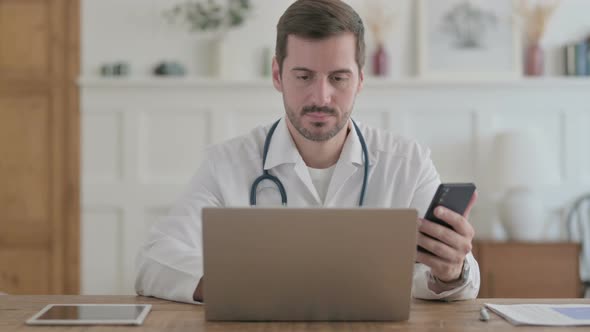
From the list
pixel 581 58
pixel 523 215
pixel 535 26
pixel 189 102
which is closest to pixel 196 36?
pixel 189 102

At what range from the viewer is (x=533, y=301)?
5.15 feet

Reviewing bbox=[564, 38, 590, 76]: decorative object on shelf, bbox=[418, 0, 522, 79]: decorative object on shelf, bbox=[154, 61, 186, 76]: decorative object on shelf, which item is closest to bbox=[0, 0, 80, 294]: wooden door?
bbox=[154, 61, 186, 76]: decorative object on shelf

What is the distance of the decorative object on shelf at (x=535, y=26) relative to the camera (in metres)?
4.00

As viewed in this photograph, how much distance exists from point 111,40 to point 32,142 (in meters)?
0.75

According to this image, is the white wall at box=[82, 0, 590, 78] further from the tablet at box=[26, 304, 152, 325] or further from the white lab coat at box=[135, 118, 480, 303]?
the tablet at box=[26, 304, 152, 325]

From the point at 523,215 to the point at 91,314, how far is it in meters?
2.84

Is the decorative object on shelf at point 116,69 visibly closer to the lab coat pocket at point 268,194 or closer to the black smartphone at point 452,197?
the lab coat pocket at point 268,194

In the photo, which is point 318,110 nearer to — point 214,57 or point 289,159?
point 289,159

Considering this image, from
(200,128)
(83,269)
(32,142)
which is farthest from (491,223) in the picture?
(32,142)

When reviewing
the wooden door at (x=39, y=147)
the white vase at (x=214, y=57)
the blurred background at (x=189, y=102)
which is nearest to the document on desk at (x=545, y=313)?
the blurred background at (x=189, y=102)

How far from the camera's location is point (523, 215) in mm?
3736

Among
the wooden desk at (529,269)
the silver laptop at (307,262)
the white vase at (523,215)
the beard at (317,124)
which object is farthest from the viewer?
the white vase at (523,215)

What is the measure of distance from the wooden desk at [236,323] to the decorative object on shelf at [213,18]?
104 inches

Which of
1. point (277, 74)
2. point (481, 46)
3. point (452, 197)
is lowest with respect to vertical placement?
point (452, 197)
